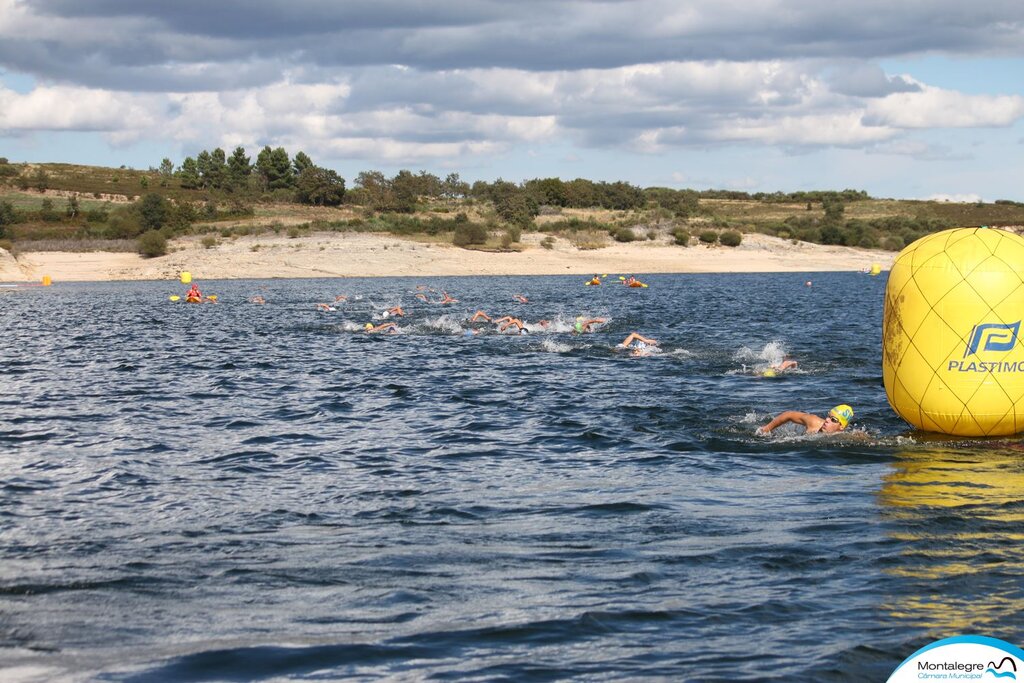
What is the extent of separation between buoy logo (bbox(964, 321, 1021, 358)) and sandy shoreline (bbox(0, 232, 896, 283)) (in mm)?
56141

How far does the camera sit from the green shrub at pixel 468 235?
7600 centimetres

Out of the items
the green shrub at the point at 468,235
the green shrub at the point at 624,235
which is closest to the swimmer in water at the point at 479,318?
the green shrub at the point at 468,235

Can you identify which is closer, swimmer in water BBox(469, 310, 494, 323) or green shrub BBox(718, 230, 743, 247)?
swimmer in water BBox(469, 310, 494, 323)

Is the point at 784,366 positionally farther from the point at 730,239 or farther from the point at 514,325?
the point at 730,239

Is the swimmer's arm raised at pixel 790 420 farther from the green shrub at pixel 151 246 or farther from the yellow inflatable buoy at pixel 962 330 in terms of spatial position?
the green shrub at pixel 151 246

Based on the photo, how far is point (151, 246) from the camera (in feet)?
226

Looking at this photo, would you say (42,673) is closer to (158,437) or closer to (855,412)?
(158,437)

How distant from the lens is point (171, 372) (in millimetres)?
22688

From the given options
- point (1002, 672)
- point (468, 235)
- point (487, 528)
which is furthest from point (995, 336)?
point (468, 235)

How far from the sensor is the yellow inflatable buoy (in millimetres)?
11859

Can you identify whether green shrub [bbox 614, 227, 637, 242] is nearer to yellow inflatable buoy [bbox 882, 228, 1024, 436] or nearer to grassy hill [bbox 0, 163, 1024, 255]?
grassy hill [bbox 0, 163, 1024, 255]

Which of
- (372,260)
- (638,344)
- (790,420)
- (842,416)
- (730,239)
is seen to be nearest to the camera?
(790,420)

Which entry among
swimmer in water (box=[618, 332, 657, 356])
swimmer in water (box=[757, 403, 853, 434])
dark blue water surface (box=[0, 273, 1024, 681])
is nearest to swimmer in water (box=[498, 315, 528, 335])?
swimmer in water (box=[618, 332, 657, 356])

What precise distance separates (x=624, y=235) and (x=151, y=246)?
33.9 meters
